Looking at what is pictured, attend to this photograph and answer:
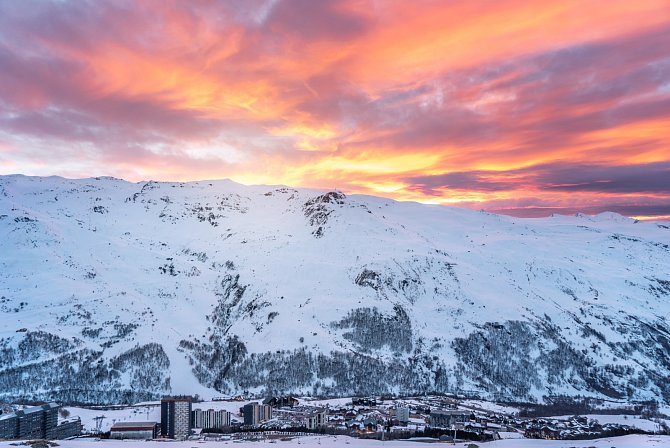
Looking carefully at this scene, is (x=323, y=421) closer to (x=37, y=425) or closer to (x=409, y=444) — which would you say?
(x=37, y=425)

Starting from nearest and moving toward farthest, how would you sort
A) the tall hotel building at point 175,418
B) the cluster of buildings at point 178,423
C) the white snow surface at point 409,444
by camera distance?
the white snow surface at point 409,444 → the cluster of buildings at point 178,423 → the tall hotel building at point 175,418

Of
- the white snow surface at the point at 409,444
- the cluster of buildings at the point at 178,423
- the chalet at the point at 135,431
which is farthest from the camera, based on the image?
the cluster of buildings at the point at 178,423

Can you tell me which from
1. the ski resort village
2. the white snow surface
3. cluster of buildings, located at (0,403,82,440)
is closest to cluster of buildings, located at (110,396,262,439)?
the ski resort village

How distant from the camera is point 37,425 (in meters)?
140

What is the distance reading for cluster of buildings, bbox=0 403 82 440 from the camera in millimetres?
133875

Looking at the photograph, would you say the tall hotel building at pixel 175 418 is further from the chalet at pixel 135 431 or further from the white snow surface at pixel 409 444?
the white snow surface at pixel 409 444

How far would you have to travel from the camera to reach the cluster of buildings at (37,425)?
134 meters

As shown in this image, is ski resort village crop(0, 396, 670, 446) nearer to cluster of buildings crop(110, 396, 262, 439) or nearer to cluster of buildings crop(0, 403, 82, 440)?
cluster of buildings crop(110, 396, 262, 439)

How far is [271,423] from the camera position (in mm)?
143500

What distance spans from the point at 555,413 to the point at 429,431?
271ft

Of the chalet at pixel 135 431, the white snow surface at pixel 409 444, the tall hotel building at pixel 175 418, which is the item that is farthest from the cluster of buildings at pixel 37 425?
the white snow surface at pixel 409 444

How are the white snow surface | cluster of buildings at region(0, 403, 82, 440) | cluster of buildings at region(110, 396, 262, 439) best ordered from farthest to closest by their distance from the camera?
cluster of buildings at region(0, 403, 82, 440) → cluster of buildings at region(110, 396, 262, 439) → the white snow surface

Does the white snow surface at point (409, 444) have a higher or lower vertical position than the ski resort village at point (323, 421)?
higher

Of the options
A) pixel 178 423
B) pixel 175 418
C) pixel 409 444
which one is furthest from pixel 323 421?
pixel 409 444
